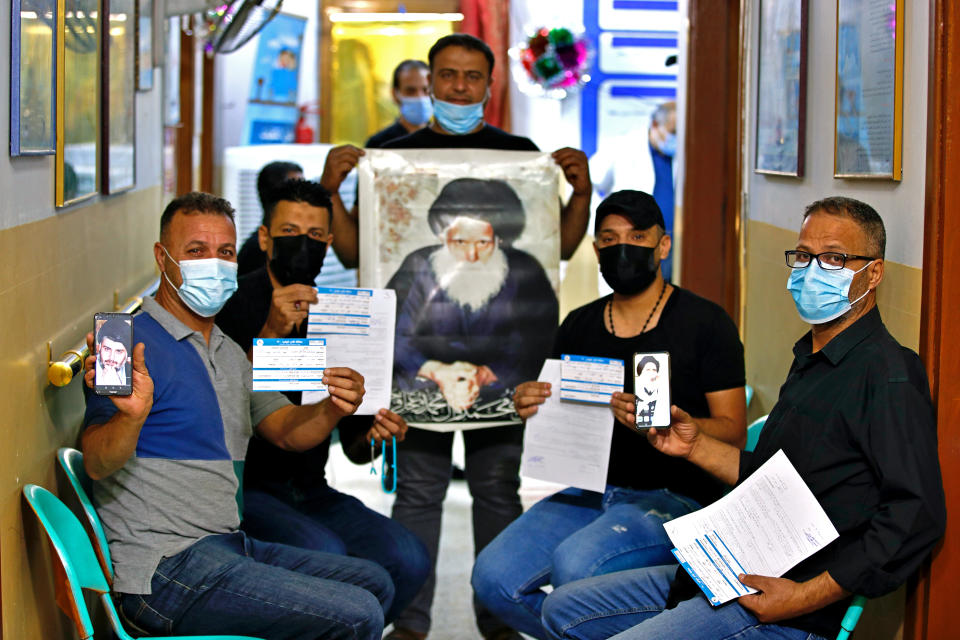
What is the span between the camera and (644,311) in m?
2.77

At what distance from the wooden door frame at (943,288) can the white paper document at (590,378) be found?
0.80 metres

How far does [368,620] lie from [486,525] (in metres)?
1.02

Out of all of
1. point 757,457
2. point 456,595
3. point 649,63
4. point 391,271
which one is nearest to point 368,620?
point 757,457

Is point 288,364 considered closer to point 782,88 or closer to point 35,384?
point 35,384

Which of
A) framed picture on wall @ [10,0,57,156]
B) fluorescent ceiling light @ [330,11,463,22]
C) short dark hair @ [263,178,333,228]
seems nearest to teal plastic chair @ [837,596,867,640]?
short dark hair @ [263,178,333,228]

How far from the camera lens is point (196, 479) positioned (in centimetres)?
232

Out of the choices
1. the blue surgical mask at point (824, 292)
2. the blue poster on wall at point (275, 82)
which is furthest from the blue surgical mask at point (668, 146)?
the blue surgical mask at point (824, 292)

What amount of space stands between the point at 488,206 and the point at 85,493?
1.48m

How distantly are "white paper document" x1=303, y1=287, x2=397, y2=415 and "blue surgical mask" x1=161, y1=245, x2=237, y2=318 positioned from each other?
0.38 m

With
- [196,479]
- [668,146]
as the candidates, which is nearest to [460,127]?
[196,479]

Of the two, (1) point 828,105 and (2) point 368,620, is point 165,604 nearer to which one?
(2) point 368,620

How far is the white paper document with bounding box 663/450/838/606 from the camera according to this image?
77.0 inches

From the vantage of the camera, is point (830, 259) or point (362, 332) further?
point (362, 332)

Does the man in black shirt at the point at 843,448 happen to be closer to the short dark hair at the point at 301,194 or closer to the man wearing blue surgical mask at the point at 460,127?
the man wearing blue surgical mask at the point at 460,127
